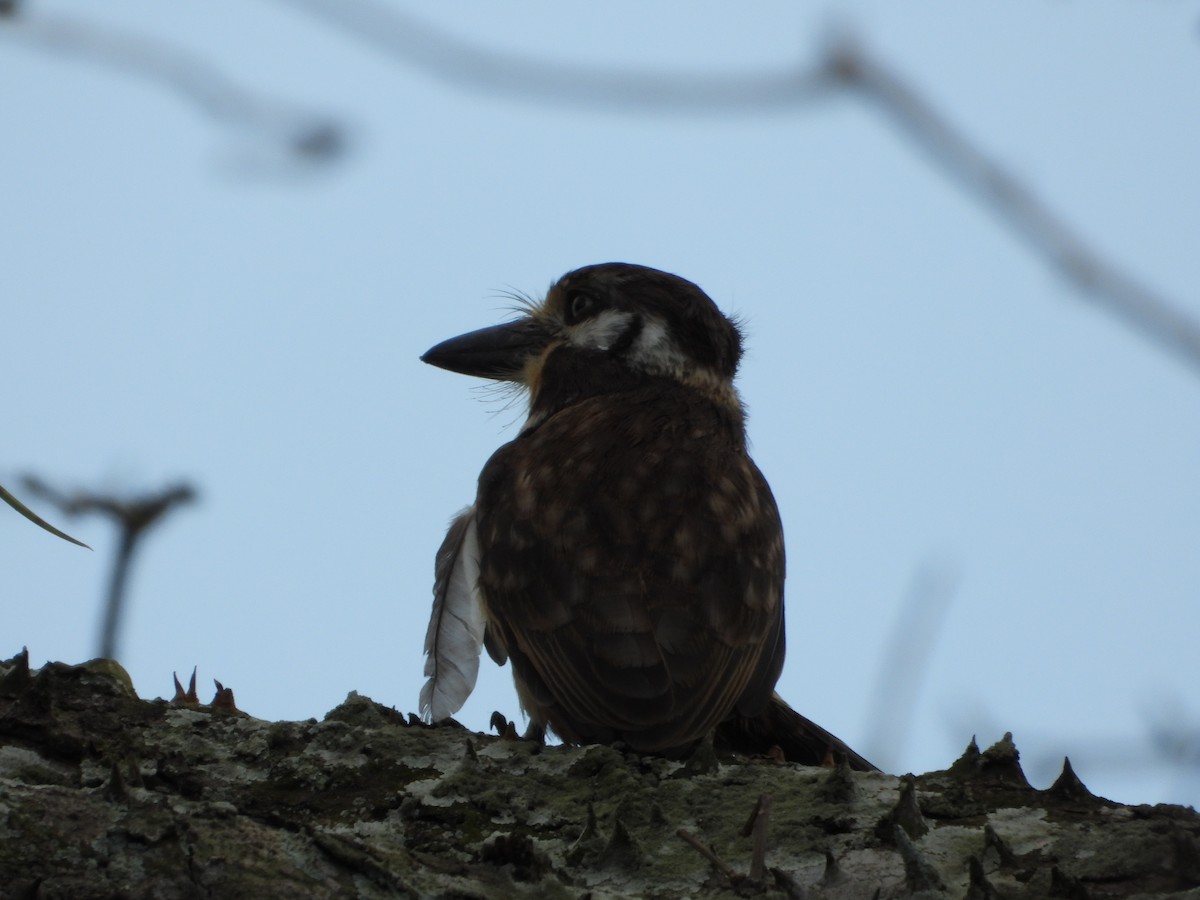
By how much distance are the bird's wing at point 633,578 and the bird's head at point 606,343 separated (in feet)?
2.09

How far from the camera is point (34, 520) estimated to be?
2.40 m

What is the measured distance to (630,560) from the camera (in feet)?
14.1

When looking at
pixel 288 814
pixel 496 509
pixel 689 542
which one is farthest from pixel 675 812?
pixel 496 509

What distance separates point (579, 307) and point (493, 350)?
0.40m

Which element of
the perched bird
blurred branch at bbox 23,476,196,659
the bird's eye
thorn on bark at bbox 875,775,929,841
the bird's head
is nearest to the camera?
thorn on bark at bbox 875,775,929,841

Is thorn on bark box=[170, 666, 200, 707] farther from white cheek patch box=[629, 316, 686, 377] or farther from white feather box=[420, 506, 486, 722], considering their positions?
white cheek patch box=[629, 316, 686, 377]

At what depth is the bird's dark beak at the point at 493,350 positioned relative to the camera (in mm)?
6102

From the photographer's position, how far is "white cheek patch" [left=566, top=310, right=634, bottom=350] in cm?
588

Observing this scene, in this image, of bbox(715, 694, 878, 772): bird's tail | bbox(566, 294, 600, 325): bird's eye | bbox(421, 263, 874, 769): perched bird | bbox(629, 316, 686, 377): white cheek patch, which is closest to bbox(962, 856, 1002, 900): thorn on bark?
bbox(421, 263, 874, 769): perched bird

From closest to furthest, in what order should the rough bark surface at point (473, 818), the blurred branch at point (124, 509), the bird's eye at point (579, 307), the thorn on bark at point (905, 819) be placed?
the rough bark surface at point (473, 818) < the thorn on bark at point (905, 819) < the blurred branch at point (124, 509) < the bird's eye at point (579, 307)

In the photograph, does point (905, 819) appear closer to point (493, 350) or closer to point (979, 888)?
point (979, 888)

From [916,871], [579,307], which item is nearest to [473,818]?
[916,871]

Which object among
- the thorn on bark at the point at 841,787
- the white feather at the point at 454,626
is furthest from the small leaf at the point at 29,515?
the white feather at the point at 454,626

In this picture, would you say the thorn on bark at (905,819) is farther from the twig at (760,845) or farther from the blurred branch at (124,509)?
the blurred branch at (124,509)
